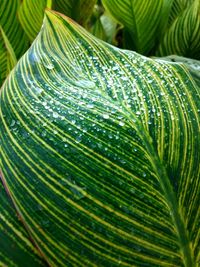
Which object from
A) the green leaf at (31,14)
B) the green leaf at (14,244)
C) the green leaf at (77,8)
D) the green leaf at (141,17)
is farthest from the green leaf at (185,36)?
the green leaf at (14,244)

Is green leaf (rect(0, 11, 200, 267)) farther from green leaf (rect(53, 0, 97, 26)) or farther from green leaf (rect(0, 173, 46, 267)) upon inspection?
green leaf (rect(53, 0, 97, 26))

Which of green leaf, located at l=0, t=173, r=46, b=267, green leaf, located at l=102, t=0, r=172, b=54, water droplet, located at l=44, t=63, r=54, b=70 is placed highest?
water droplet, located at l=44, t=63, r=54, b=70

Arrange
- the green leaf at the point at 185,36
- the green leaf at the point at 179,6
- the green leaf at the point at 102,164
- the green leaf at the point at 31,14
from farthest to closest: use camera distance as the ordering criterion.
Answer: the green leaf at the point at 179,6
the green leaf at the point at 185,36
the green leaf at the point at 31,14
the green leaf at the point at 102,164

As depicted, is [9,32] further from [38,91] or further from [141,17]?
[38,91]

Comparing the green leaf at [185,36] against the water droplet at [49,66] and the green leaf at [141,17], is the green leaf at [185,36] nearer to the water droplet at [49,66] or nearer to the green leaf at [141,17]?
the green leaf at [141,17]

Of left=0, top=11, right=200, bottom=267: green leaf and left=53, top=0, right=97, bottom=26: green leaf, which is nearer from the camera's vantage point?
left=0, top=11, right=200, bottom=267: green leaf

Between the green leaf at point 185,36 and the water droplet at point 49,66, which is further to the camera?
the green leaf at point 185,36

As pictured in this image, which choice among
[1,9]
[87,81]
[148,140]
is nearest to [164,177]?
[148,140]

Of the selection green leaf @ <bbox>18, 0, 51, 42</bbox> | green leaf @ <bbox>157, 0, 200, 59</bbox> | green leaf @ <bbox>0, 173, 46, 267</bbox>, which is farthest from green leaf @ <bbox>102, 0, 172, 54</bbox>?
green leaf @ <bbox>0, 173, 46, 267</bbox>
